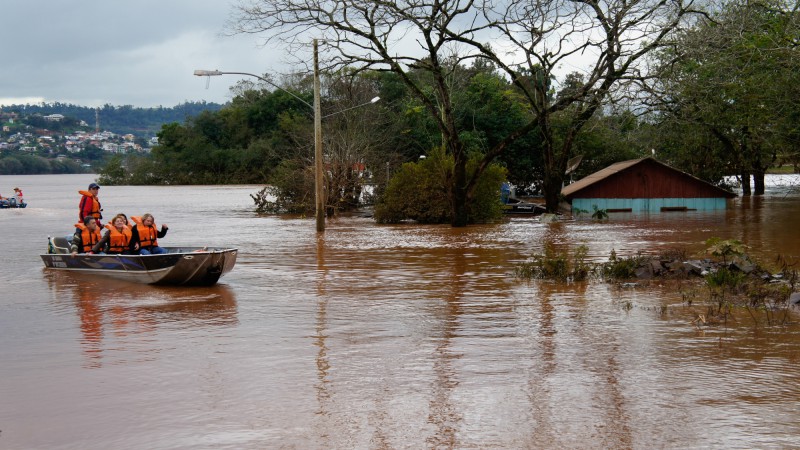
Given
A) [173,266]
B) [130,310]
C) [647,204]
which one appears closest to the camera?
[130,310]

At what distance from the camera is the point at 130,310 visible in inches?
607

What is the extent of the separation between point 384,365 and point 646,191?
114 feet

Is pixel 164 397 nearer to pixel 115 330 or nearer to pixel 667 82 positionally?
pixel 115 330

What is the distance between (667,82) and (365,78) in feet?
121

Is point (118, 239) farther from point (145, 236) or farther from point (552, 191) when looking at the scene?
point (552, 191)

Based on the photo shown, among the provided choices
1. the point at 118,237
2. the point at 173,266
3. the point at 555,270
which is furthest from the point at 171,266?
the point at 555,270

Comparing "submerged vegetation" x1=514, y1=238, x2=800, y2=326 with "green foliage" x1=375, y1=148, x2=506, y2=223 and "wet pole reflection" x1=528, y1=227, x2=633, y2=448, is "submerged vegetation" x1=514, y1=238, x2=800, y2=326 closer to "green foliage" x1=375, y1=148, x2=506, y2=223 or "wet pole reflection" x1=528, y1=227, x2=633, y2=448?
"wet pole reflection" x1=528, y1=227, x2=633, y2=448

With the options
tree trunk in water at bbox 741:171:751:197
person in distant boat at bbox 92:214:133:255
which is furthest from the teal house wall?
person in distant boat at bbox 92:214:133:255

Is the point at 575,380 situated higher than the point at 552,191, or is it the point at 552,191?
the point at 552,191

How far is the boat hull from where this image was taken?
57.0ft

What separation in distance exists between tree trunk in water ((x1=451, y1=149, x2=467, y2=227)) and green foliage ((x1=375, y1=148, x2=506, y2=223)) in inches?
63.5

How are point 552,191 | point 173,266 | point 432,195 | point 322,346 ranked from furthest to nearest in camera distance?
point 552,191
point 432,195
point 173,266
point 322,346

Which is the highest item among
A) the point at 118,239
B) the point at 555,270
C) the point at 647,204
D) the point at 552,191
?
the point at 552,191

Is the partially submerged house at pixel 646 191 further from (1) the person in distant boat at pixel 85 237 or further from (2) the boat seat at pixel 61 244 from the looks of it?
(1) the person in distant boat at pixel 85 237
